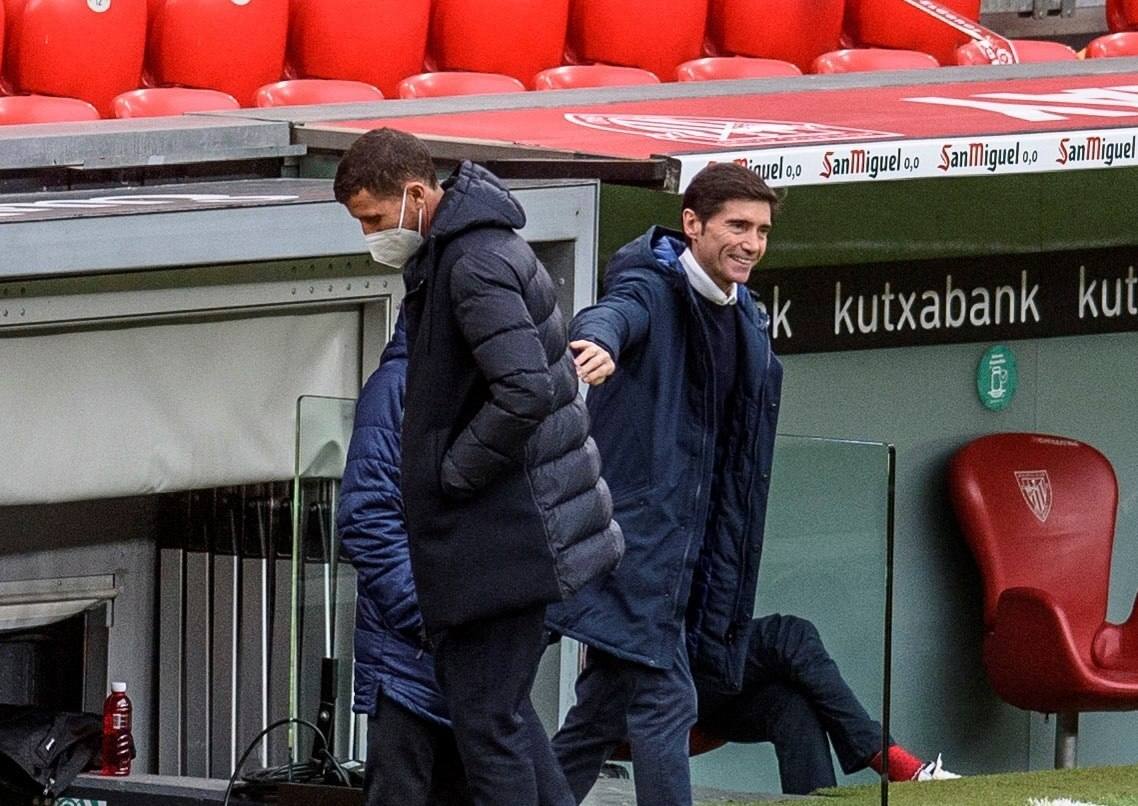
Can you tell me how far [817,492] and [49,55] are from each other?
3.23 metres

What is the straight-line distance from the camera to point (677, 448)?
15.4 feet

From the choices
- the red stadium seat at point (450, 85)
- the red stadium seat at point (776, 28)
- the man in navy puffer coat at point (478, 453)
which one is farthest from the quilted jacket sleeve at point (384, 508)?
the red stadium seat at point (776, 28)

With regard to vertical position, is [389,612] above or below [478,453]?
below

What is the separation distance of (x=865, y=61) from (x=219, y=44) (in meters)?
2.66

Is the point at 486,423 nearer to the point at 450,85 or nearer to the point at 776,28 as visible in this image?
the point at 450,85

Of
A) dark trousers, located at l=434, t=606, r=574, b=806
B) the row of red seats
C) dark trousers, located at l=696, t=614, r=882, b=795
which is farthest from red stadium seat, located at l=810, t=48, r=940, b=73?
dark trousers, located at l=434, t=606, r=574, b=806

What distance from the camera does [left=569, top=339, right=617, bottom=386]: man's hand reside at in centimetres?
431

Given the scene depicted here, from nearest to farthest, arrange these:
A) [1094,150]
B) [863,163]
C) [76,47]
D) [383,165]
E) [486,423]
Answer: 1. [486,423]
2. [383,165]
3. [863,163]
4. [1094,150]
5. [76,47]

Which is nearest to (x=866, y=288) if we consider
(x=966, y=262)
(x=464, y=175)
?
(x=966, y=262)

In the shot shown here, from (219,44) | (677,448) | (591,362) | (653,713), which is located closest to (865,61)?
(219,44)

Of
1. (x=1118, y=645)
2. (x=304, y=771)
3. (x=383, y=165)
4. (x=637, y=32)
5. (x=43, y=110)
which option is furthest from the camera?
(x=637, y=32)

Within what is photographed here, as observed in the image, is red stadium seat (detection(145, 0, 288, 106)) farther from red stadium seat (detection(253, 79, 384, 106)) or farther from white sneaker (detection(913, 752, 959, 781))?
white sneaker (detection(913, 752, 959, 781))

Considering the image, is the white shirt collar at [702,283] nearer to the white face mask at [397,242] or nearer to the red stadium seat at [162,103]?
the white face mask at [397,242]

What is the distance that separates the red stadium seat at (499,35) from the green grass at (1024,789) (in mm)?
3231
